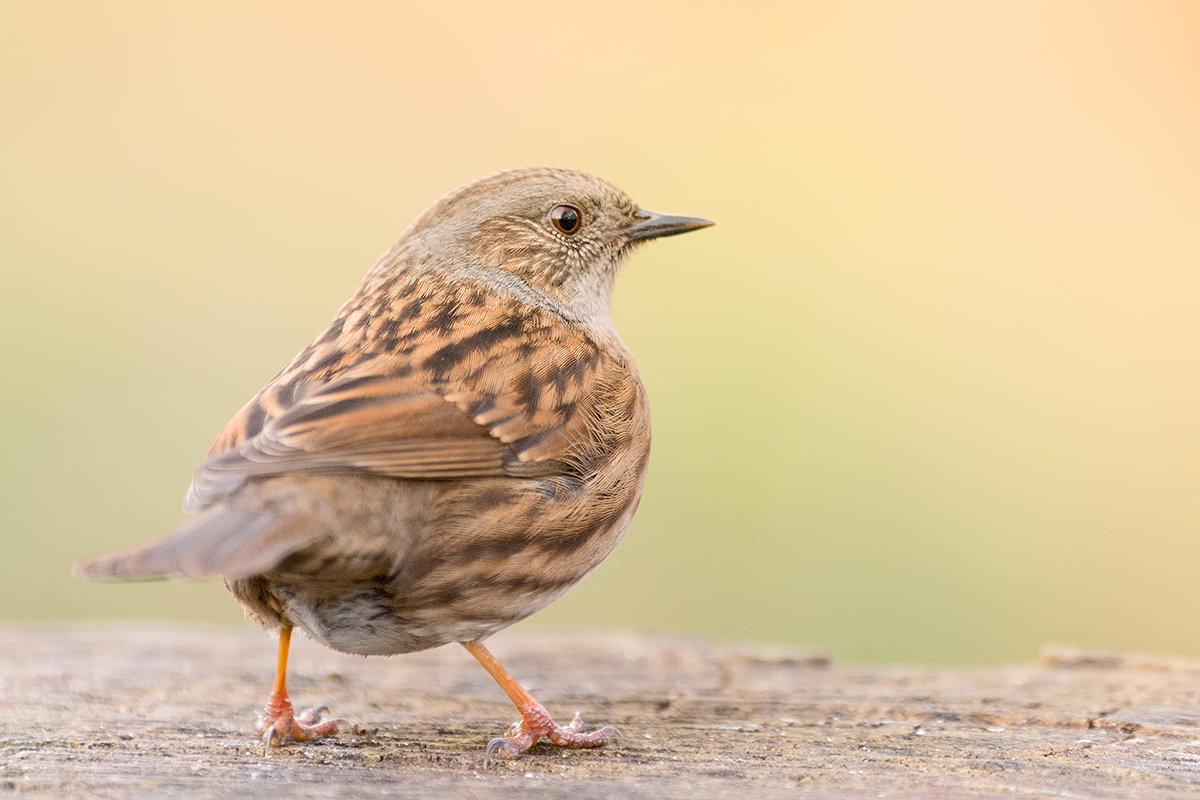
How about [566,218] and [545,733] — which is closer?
[545,733]

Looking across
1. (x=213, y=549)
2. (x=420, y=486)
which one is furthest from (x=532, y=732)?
(x=213, y=549)

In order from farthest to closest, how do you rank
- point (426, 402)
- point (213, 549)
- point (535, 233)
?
point (535, 233) → point (426, 402) → point (213, 549)

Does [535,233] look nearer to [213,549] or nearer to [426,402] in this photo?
[426,402]

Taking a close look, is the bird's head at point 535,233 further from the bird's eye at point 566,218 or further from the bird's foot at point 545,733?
the bird's foot at point 545,733

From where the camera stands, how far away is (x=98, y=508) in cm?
694

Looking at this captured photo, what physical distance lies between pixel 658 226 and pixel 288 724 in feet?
7.64

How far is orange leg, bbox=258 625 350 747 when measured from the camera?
3605mm

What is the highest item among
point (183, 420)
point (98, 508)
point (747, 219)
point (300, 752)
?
point (747, 219)

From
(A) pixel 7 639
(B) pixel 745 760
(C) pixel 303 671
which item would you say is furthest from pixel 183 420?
(B) pixel 745 760

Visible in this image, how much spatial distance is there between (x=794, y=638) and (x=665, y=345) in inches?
77.2

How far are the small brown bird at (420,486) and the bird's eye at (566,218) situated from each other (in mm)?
501

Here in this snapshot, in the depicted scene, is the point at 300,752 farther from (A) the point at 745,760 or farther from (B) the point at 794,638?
(B) the point at 794,638

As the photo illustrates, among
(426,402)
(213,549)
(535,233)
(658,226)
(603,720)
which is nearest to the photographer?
(213,549)

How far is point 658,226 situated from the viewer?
15.9 feet
